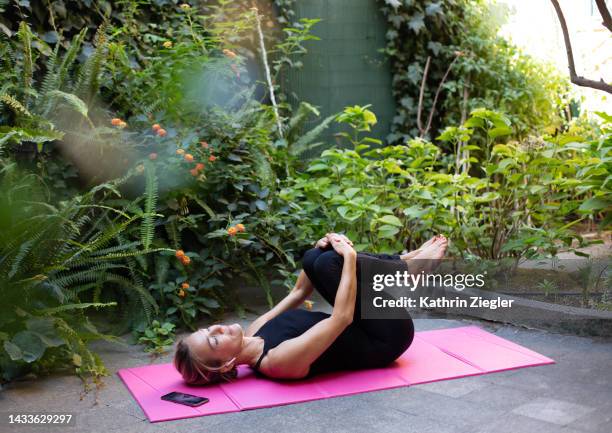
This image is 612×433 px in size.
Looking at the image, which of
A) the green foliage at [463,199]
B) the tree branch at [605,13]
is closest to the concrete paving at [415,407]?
the green foliage at [463,199]

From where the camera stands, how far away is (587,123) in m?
6.73

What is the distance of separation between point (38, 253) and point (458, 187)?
2582 mm

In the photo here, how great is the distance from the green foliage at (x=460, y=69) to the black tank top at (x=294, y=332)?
3480 mm

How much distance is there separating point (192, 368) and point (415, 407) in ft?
3.14

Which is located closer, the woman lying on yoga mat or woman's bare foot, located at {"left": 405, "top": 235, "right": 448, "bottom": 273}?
the woman lying on yoga mat

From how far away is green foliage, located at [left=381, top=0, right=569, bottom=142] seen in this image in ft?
21.4

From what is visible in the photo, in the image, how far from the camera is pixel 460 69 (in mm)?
6691

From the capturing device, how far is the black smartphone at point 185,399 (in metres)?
2.93

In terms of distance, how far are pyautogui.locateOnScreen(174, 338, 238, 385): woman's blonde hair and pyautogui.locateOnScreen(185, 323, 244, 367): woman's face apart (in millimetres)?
18

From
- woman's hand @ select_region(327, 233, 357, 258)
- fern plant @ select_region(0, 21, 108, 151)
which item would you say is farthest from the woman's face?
fern plant @ select_region(0, 21, 108, 151)

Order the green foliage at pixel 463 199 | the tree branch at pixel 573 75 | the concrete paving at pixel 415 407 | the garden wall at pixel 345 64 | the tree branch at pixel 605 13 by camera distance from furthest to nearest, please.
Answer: the garden wall at pixel 345 64, the green foliage at pixel 463 199, the tree branch at pixel 573 75, the tree branch at pixel 605 13, the concrete paving at pixel 415 407
